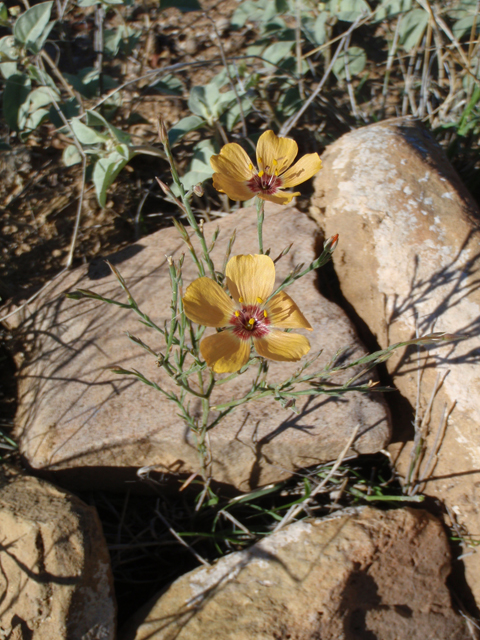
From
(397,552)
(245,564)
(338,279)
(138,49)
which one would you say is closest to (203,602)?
(245,564)

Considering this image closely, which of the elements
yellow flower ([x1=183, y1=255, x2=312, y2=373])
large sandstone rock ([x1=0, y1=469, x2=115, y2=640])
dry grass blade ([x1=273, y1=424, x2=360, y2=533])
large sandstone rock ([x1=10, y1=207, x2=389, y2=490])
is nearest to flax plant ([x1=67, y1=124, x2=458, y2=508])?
yellow flower ([x1=183, y1=255, x2=312, y2=373])

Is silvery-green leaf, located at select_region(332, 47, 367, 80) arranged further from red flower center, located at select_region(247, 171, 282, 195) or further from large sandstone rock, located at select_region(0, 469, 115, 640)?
large sandstone rock, located at select_region(0, 469, 115, 640)

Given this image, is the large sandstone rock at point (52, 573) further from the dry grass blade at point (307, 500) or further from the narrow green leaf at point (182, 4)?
the narrow green leaf at point (182, 4)

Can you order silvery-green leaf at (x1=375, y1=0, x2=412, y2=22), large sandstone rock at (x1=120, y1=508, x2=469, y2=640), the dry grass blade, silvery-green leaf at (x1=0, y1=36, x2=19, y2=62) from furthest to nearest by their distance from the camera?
silvery-green leaf at (x1=375, y1=0, x2=412, y2=22), silvery-green leaf at (x1=0, y1=36, x2=19, y2=62), the dry grass blade, large sandstone rock at (x1=120, y1=508, x2=469, y2=640)

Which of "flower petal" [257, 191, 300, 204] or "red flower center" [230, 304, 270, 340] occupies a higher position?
"flower petal" [257, 191, 300, 204]

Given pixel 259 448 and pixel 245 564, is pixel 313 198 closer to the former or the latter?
pixel 259 448

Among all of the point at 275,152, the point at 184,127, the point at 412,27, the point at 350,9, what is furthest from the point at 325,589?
the point at 412,27

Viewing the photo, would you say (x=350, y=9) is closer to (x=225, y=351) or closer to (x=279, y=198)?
(x=279, y=198)
